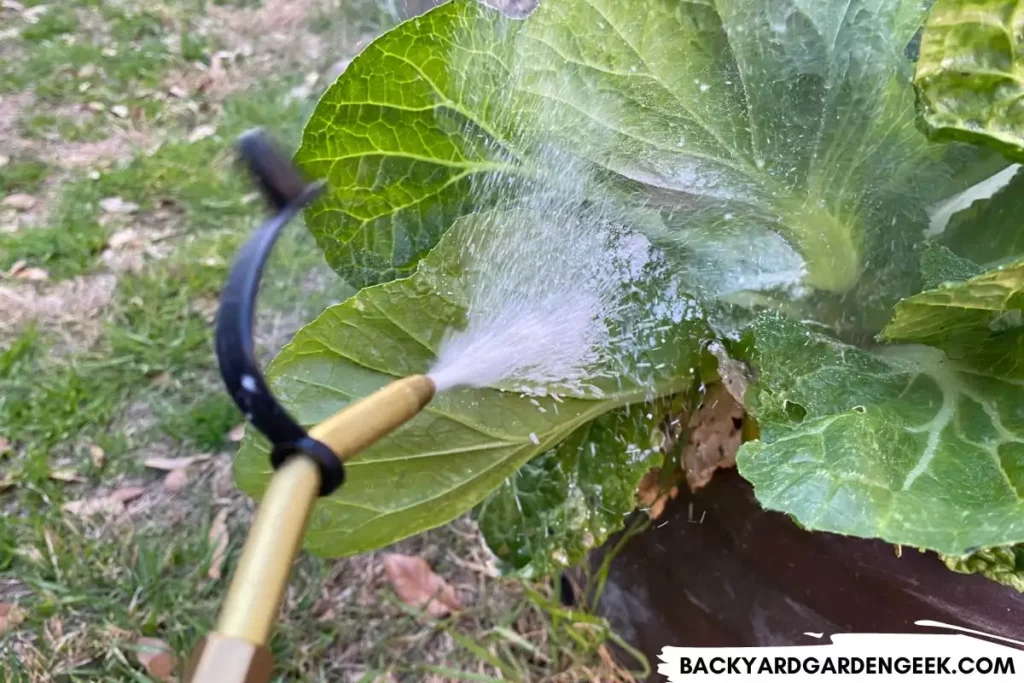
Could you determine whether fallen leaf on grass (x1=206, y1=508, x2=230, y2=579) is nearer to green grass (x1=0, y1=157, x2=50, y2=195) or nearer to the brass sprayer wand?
the brass sprayer wand

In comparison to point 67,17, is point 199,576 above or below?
below

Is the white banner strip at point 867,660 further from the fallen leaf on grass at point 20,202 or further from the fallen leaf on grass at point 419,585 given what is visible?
the fallen leaf on grass at point 20,202

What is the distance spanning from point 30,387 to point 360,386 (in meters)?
0.80

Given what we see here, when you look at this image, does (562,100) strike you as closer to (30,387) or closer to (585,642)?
(585,642)

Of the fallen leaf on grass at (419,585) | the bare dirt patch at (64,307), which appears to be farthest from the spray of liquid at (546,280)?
the bare dirt patch at (64,307)

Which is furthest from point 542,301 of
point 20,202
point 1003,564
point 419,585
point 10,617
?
point 20,202

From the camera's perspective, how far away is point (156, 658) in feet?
2.44

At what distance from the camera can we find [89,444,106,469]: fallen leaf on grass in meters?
0.95

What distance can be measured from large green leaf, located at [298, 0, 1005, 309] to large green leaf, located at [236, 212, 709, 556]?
0.16 ft

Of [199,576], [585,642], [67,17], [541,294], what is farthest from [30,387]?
[67,17]

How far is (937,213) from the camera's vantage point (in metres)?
0.48

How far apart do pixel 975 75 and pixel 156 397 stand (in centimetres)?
96

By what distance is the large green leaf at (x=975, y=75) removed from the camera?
0.33 m

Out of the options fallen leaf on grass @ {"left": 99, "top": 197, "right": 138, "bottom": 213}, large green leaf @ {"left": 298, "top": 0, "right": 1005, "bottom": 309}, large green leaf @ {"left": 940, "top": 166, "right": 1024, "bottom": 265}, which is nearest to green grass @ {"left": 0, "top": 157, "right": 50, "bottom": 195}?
fallen leaf on grass @ {"left": 99, "top": 197, "right": 138, "bottom": 213}
